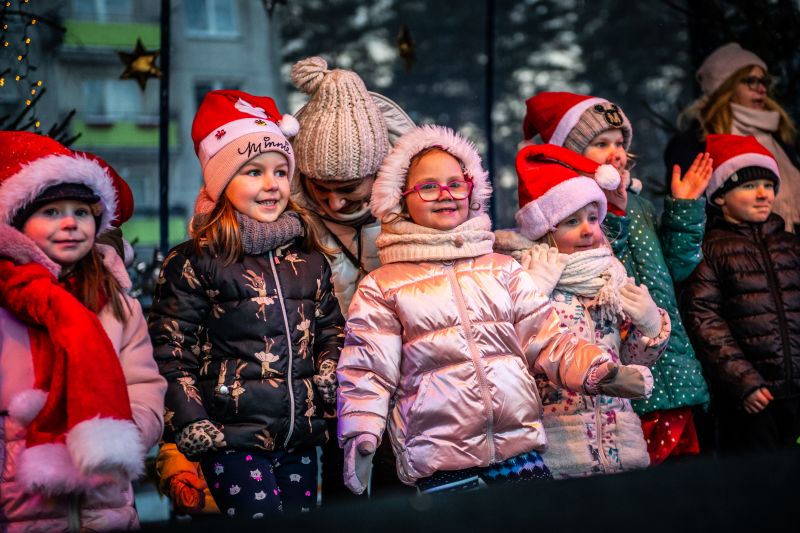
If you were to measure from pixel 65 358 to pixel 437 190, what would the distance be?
4.62ft

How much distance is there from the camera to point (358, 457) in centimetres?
335

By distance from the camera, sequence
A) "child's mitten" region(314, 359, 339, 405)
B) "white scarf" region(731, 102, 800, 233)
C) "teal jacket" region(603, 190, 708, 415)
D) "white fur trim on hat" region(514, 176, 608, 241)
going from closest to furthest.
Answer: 1. "child's mitten" region(314, 359, 339, 405)
2. "white fur trim on hat" region(514, 176, 608, 241)
3. "teal jacket" region(603, 190, 708, 415)
4. "white scarf" region(731, 102, 800, 233)

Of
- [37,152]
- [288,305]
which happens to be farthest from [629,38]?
[37,152]

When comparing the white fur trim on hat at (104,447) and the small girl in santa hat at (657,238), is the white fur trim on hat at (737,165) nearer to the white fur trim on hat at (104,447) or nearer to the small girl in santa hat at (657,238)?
the small girl in santa hat at (657,238)

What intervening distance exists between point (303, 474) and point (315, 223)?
3.32ft

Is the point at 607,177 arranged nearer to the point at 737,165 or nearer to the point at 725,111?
the point at 737,165

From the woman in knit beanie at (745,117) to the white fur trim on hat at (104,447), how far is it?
3340 millimetres

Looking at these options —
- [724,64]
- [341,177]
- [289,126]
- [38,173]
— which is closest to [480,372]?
[341,177]

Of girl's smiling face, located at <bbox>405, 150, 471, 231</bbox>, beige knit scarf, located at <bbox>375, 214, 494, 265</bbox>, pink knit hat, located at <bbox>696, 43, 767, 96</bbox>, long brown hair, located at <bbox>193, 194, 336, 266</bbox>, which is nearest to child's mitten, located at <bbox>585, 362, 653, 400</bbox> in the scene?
beige knit scarf, located at <bbox>375, 214, 494, 265</bbox>

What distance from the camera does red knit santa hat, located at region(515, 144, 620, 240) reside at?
403 centimetres

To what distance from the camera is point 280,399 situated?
11.5ft

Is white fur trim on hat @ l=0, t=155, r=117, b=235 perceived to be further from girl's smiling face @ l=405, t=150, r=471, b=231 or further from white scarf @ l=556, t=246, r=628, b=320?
white scarf @ l=556, t=246, r=628, b=320

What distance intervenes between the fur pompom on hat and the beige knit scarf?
10cm

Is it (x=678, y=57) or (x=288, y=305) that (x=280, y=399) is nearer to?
(x=288, y=305)
